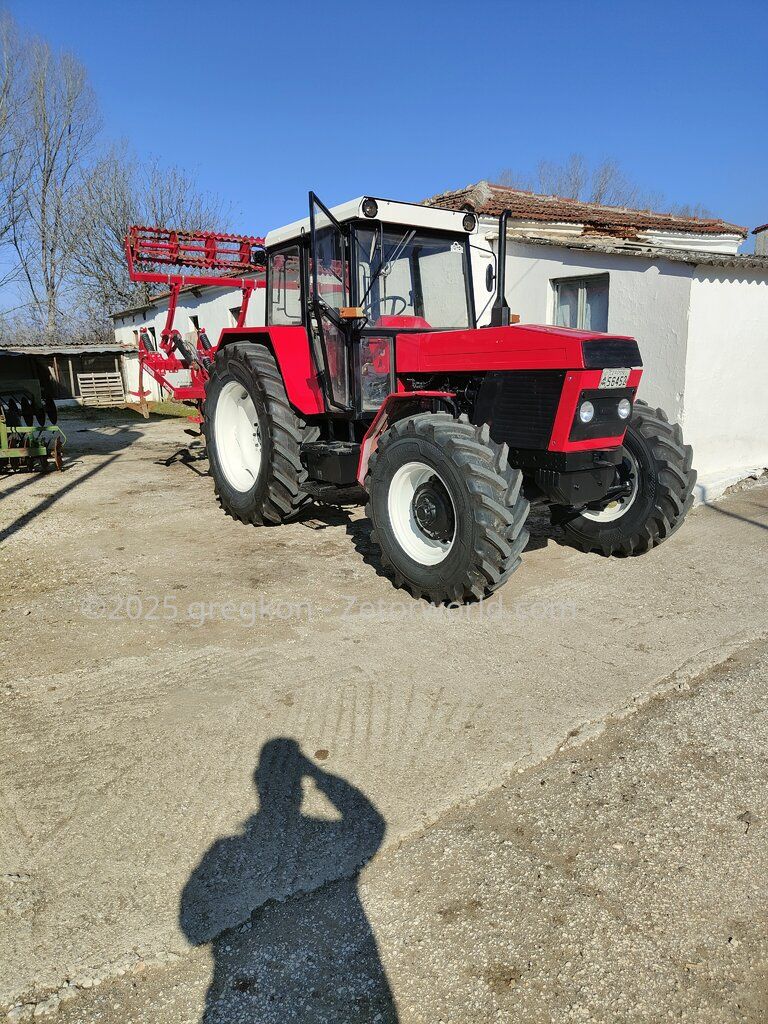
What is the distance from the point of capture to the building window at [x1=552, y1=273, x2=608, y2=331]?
325 inches

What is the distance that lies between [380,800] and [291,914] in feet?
1.83

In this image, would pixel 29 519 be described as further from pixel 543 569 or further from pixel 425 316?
pixel 543 569

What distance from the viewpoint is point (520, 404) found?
164 inches

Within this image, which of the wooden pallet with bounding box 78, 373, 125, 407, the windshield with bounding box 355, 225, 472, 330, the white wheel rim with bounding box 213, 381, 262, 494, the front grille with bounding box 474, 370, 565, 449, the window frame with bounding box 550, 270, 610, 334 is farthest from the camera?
the wooden pallet with bounding box 78, 373, 125, 407

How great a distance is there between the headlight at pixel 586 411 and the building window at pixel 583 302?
4590 millimetres

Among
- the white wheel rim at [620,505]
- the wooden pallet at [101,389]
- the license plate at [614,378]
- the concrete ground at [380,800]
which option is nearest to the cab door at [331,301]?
the concrete ground at [380,800]

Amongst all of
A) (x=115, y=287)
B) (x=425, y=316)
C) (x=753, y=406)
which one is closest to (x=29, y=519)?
(x=425, y=316)

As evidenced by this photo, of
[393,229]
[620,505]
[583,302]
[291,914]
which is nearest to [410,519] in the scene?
[620,505]

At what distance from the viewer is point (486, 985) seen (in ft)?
6.12

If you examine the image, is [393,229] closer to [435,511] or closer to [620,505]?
[435,511]

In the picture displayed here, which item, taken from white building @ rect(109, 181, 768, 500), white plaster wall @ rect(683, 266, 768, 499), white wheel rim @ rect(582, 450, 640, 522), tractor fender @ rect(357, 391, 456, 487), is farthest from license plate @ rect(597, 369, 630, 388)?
white plaster wall @ rect(683, 266, 768, 499)

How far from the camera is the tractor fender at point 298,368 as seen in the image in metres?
5.44

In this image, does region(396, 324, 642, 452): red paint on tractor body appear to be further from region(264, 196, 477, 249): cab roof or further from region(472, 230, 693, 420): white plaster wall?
region(472, 230, 693, 420): white plaster wall

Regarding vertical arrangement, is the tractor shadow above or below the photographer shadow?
above
